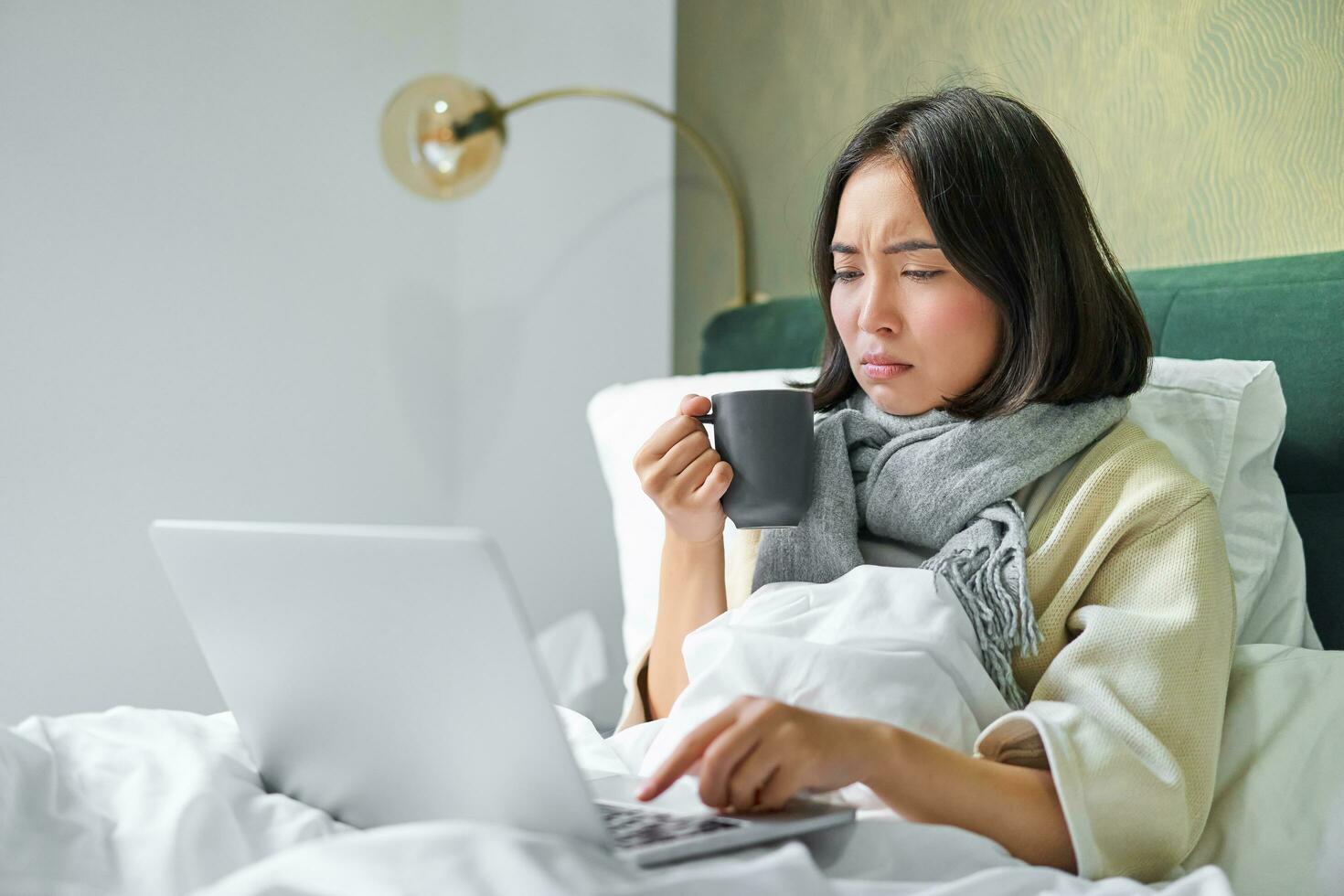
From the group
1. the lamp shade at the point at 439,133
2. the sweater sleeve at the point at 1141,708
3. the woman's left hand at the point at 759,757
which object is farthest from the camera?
the lamp shade at the point at 439,133

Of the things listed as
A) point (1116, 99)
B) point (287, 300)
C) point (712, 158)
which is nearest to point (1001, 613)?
point (1116, 99)

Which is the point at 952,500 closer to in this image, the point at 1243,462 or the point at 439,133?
the point at 1243,462

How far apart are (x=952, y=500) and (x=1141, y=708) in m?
0.25

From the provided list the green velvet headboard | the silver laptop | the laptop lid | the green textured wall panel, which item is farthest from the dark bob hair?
the laptop lid

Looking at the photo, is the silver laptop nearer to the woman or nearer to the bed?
the bed

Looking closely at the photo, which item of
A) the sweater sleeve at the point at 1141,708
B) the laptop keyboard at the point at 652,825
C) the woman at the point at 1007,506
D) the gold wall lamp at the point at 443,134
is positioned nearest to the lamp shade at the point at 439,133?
the gold wall lamp at the point at 443,134

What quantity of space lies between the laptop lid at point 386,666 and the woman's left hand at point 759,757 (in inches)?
4.3

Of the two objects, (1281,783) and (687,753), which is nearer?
(687,753)

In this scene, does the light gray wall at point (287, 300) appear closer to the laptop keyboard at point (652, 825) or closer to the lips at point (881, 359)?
the lips at point (881, 359)

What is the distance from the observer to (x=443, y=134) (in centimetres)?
214

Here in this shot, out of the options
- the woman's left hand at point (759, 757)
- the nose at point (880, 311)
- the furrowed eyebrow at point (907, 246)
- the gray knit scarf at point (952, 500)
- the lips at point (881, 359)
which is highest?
the furrowed eyebrow at point (907, 246)

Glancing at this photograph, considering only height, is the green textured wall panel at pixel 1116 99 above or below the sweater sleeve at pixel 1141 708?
above

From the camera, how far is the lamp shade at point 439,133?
2145 millimetres

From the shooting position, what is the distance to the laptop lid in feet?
2.16
